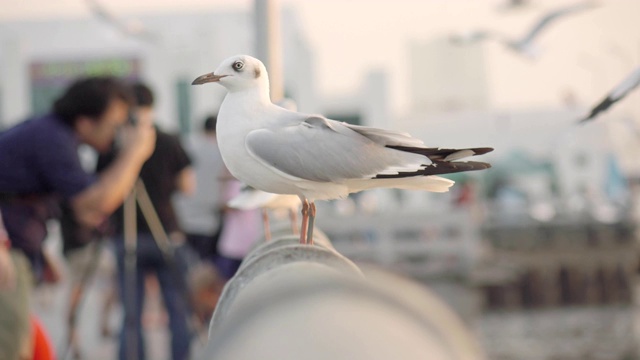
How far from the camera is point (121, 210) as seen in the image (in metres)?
7.20

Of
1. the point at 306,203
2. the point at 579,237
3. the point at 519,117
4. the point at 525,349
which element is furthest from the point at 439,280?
the point at 519,117

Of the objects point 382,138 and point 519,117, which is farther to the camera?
point 519,117

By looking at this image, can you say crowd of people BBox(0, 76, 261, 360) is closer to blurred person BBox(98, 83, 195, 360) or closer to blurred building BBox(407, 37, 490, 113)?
blurred person BBox(98, 83, 195, 360)

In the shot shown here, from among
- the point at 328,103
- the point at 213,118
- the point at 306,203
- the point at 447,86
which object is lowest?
the point at 447,86

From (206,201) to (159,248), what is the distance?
3.13ft

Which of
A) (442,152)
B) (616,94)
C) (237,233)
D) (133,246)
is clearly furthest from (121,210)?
(442,152)

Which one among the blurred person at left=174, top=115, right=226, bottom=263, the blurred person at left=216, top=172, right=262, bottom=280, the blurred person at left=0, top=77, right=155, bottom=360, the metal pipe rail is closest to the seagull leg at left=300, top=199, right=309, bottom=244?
the metal pipe rail

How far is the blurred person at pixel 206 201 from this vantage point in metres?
7.99

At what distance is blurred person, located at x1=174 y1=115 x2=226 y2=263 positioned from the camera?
7.99m

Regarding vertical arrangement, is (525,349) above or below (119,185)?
below

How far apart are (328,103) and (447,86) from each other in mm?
51770

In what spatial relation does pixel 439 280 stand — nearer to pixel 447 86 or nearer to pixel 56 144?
pixel 56 144

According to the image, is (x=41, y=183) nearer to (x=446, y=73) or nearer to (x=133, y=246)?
(x=133, y=246)

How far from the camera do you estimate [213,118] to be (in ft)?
27.9
